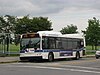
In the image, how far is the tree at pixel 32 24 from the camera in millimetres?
61219

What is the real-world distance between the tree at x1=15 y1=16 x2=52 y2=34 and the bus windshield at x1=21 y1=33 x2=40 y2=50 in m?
28.1

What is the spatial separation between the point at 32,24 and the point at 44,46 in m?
31.3

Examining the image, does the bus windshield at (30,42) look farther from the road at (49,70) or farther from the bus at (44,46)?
the road at (49,70)

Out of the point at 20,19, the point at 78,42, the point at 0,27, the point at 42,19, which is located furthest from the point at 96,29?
the point at 78,42

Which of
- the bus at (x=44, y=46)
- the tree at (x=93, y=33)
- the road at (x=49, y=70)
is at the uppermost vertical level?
the tree at (x=93, y=33)

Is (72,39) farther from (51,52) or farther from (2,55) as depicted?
(2,55)

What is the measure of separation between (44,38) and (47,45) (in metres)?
0.81

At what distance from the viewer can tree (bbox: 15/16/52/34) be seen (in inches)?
2410

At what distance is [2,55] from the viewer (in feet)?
129

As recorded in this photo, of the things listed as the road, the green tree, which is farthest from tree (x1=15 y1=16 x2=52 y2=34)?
the road

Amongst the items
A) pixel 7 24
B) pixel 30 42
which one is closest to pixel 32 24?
pixel 7 24

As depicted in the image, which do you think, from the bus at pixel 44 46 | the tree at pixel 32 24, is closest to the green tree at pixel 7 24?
the tree at pixel 32 24

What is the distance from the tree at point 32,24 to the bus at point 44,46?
25.7 m

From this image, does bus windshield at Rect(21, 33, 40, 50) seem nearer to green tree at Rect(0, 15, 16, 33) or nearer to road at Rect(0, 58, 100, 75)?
road at Rect(0, 58, 100, 75)
